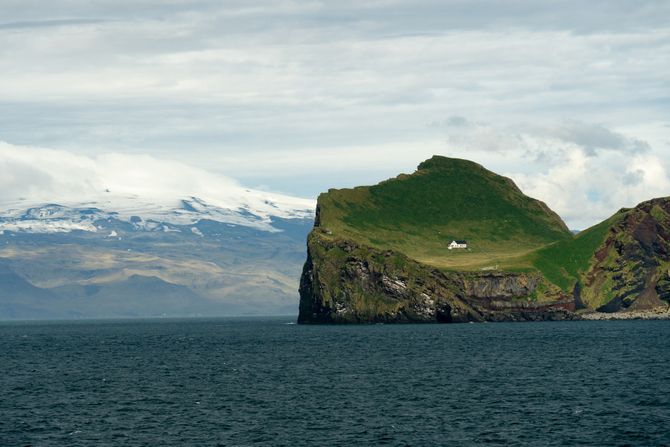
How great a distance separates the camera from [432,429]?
11162cm

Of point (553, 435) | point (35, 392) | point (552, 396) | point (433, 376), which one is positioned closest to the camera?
point (553, 435)

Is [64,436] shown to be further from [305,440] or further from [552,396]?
[552,396]

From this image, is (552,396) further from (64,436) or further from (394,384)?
(64,436)

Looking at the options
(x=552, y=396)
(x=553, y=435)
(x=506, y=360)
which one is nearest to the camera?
(x=553, y=435)

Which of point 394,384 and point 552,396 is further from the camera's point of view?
point 394,384

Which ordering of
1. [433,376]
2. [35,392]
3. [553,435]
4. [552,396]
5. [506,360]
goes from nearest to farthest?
[553,435]
[552,396]
[35,392]
[433,376]
[506,360]

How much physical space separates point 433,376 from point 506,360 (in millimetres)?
27870

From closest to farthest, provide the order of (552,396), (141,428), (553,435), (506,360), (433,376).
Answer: (553,435) < (141,428) < (552,396) < (433,376) < (506,360)

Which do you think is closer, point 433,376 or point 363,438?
point 363,438

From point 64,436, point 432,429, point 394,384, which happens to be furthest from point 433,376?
point 64,436

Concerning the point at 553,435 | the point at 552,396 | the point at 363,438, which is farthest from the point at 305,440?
the point at 552,396

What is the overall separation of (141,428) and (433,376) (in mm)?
57906

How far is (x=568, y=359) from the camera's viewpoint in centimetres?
18575

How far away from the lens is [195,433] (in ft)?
363
